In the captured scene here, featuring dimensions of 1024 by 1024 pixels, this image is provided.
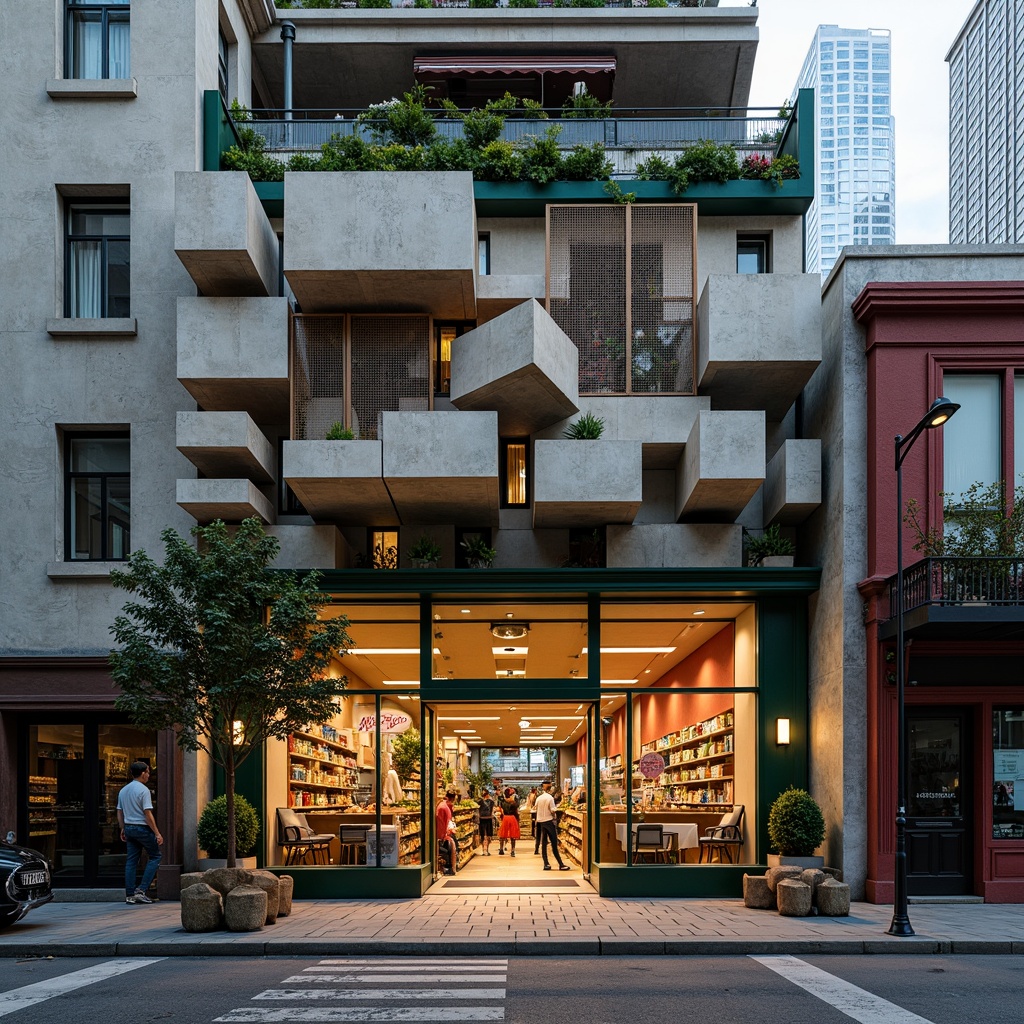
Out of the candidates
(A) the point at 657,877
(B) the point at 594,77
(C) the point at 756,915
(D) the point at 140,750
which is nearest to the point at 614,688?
(A) the point at 657,877

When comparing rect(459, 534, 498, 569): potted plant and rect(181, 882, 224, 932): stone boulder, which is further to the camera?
rect(459, 534, 498, 569): potted plant

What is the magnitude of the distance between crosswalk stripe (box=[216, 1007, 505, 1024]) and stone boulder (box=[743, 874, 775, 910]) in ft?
22.3

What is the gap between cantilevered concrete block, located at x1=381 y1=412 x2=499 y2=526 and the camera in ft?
52.0

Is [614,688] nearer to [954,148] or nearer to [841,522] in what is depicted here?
[841,522]

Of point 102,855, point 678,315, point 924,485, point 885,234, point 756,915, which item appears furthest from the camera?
point 885,234

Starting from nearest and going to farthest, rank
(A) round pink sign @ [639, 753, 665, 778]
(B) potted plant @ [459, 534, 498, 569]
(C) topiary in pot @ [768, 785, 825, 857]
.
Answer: (C) topiary in pot @ [768, 785, 825, 857] → (B) potted plant @ [459, 534, 498, 569] → (A) round pink sign @ [639, 753, 665, 778]

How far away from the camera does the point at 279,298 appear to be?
54.8 ft

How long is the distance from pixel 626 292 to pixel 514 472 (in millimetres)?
3424

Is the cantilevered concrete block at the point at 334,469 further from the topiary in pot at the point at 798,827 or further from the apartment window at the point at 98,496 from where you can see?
the topiary in pot at the point at 798,827

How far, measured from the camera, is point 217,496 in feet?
52.6

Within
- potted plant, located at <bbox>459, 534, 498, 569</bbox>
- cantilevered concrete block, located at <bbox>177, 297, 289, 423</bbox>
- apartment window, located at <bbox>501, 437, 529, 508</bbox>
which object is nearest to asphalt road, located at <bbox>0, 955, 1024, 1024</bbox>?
potted plant, located at <bbox>459, 534, 498, 569</bbox>

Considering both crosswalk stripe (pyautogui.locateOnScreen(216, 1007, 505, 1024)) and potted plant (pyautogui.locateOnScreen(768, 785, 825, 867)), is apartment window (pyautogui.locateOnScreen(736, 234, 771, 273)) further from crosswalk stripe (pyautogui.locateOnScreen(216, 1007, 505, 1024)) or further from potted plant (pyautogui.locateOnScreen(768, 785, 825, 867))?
crosswalk stripe (pyautogui.locateOnScreen(216, 1007, 505, 1024))

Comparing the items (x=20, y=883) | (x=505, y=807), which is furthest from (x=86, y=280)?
(x=505, y=807)

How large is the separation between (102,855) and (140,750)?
1.62 metres
